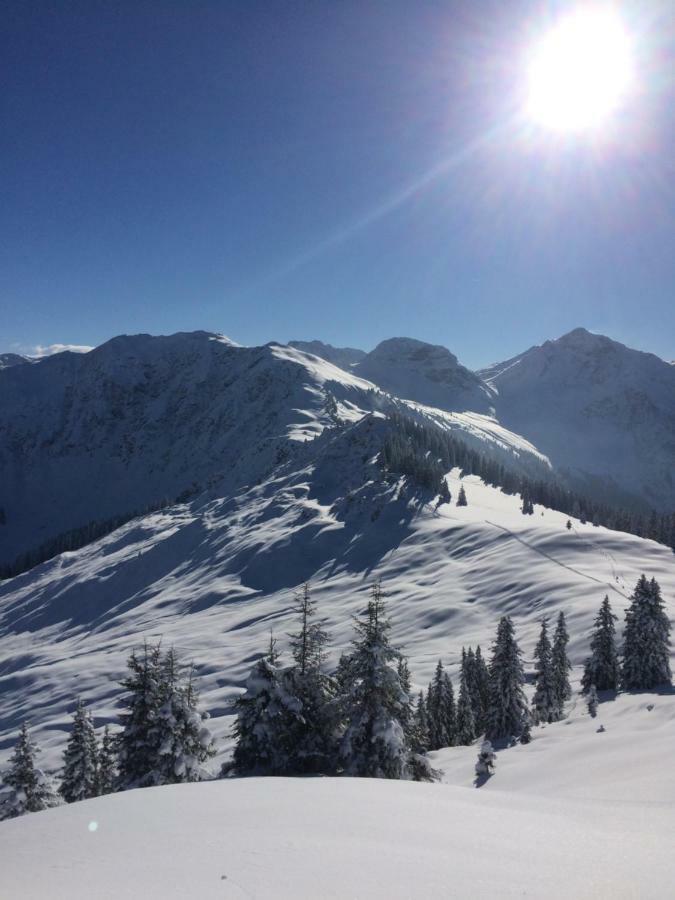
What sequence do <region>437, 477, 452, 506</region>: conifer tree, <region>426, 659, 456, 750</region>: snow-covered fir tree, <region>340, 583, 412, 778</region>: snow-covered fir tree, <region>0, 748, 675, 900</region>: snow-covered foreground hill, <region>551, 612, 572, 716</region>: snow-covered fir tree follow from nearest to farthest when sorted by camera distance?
<region>0, 748, 675, 900</region>: snow-covered foreground hill → <region>340, 583, 412, 778</region>: snow-covered fir tree → <region>551, 612, 572, 716</region>: snow-covered fir tree → <region>426, 659, 456, 750</region>: snow-covered fir tree → <region>437, 477, 452, 506</region>: conifer tree

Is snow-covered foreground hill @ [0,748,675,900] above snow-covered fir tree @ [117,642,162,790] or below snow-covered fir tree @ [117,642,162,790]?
above

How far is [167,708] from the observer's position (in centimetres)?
2245

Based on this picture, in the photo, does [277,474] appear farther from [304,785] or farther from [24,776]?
[304,785]

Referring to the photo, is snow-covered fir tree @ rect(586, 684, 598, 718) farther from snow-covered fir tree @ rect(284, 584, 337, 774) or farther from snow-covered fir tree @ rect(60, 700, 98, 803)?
snow-covered fir tree @ rect(60, 700, 98, 803)

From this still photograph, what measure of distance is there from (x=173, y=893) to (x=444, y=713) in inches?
1769

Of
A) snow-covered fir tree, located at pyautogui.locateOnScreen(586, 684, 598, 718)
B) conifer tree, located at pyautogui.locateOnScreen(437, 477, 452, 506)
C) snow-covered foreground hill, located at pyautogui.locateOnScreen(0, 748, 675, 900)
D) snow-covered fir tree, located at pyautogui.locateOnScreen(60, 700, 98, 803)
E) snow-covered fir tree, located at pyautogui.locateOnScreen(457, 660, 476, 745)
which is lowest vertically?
snow-covered fir tree, located at pyautogui.locateOnScreen(457, 660, 476, 745)

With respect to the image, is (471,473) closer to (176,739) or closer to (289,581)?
(289,581)

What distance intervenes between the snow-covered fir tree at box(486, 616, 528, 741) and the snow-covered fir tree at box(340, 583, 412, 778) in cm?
1821

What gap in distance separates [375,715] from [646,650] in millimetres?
28786

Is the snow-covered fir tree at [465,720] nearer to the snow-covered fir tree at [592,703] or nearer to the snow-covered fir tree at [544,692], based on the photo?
the snow-covered fir tree at [544,692]

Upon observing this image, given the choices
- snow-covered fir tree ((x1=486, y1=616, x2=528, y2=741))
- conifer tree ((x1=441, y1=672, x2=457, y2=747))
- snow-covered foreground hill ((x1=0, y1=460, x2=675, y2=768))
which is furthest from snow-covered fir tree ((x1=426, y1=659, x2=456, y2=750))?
snow-covered fir tree ((x1=486, y1=616, x2=528, y2=741))

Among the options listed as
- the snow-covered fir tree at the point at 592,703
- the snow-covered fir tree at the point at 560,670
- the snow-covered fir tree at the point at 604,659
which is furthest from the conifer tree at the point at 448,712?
the snow-covered fir tree at the point at 592,703

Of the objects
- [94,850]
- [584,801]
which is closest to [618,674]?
[584,801]

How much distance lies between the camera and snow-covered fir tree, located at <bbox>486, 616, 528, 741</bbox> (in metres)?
35.8
